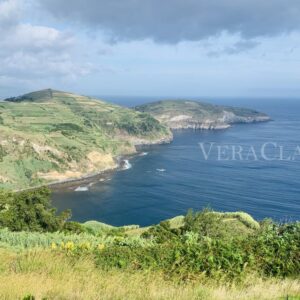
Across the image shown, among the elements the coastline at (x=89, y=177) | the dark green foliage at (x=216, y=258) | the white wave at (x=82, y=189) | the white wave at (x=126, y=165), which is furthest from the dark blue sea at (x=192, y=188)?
the dark green foliage at (x=216, y=258)

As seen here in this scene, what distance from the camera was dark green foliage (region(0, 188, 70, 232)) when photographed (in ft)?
132

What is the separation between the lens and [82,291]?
7.57 metres

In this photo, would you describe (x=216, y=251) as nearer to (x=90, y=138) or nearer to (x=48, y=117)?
(x=90, y=138)

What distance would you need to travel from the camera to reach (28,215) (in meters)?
41.7

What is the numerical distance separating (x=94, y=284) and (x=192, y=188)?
3832 inches

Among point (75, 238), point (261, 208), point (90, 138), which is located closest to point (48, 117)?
point (90, 138)

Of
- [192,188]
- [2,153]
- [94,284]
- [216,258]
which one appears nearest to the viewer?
[94,284]

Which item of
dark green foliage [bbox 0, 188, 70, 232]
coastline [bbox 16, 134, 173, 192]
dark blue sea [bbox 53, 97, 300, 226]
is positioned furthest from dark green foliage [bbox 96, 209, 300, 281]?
coastline [bbox 16, 134, 173, 192]

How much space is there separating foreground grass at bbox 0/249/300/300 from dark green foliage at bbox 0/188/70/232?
100.0ft

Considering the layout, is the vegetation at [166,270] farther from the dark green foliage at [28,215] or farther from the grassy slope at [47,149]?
the grassy slope at [47,149]

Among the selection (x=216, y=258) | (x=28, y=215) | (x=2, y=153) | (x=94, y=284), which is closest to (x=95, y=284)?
(x=94, y=284)

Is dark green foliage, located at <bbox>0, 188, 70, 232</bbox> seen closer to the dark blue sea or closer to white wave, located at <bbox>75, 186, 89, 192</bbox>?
the dark blue sea

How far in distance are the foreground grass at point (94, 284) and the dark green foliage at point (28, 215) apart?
3047cm

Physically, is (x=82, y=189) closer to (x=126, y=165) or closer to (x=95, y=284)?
(x=126, y=165)
